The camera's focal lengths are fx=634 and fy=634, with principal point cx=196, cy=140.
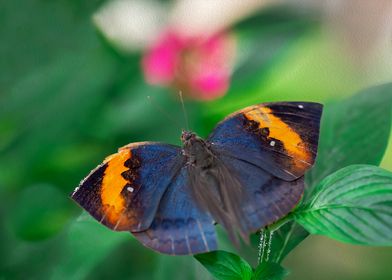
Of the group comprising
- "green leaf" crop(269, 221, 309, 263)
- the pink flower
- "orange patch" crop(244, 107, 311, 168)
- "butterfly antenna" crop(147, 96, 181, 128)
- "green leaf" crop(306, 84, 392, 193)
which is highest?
the pink flower

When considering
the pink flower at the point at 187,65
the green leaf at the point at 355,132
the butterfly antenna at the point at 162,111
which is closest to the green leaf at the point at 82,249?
the green leaf at the point at 355,132

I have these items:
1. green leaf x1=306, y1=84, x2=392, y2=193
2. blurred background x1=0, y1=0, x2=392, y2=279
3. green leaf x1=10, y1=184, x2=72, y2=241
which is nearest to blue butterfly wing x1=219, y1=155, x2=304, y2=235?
green leaf x1=306, y1=84, x2=392, y2=193

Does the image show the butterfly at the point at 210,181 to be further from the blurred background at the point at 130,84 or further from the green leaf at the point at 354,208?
the blurred background at the point at 130,84

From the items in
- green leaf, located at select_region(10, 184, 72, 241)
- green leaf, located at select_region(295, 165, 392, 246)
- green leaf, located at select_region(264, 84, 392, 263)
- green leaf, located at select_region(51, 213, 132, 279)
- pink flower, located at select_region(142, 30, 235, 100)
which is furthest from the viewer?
pink flower, located at select_region(142, 30, 235, 100)

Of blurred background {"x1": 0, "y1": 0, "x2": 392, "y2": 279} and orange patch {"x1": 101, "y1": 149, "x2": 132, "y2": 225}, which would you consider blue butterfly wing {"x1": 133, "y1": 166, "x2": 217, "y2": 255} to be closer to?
orange patch {"x1": 101, "y1": 149, "x2": 132, "y2": 225}

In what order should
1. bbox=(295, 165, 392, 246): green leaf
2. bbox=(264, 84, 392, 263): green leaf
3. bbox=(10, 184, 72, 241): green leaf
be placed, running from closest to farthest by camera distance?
bbox=(295, 165, 392, 246): green leaf < bbox=(264, 84, 392, 263): green leaf < bbox=(10, 184, 72, 241): green leaf

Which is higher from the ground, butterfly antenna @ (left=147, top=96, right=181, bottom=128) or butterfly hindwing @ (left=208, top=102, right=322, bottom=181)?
butterfly antenna @ (left=147, top=96, right=181, bottom=128)
